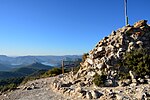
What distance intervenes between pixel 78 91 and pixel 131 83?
356 centimetres

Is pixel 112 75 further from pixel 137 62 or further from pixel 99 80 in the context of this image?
pixel 137 62

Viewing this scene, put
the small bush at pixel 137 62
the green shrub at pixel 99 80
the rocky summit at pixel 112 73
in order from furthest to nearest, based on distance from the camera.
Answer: the green shrub at pixel 99 80, the small bush at pixel 137 62, the rocky summit at pixel 112 73

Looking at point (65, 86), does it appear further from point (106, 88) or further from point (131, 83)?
point (131, 83)

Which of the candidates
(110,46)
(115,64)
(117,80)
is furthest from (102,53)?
(117,80)

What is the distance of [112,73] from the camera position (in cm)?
1953

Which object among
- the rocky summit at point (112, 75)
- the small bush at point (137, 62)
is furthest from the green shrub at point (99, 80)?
the small bush at point (137, 62)

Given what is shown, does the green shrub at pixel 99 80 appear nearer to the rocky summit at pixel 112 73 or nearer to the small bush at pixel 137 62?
the rocky summit at pixel 112 73

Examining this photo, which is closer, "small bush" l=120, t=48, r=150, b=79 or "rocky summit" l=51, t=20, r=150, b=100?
"rocky summit" l=51, t=20, r=150, b=100

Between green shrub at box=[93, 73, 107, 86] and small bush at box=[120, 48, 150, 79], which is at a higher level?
small bush at box=[120, 48, 150, 79]

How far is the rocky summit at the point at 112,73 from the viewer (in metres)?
16.2

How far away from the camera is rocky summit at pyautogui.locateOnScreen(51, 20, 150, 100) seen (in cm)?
1623

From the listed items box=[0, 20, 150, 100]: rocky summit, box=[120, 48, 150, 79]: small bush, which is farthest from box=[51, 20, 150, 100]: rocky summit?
box=[120, 48, 150, 79]: small bush

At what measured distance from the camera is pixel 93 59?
22438 millimetres

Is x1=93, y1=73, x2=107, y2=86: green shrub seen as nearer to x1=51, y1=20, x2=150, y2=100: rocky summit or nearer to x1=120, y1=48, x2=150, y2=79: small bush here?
x1=51, y1=20, x2=150, y2=100: rocky summit
